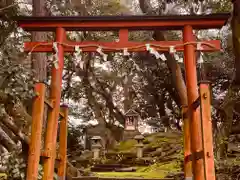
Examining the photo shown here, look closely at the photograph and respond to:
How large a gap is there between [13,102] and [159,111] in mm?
12825

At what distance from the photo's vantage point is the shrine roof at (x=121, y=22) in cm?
483

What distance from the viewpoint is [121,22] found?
16.1ft

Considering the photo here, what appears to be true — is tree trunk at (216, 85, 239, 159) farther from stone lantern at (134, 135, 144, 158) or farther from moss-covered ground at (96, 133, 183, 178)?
stone lantern at (134, 135, 144, 158)

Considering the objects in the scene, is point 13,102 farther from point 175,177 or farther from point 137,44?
point 175,177

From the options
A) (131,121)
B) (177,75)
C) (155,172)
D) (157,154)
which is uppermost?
(177,75)

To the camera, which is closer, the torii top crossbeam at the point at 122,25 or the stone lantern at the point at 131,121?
the torii top crossbeam at the point at 122,25

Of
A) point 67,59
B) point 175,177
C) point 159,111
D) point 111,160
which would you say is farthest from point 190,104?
point 159,111

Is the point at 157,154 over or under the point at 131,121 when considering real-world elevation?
under

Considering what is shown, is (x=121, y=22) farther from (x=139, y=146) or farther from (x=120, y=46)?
(x=139, y=146)

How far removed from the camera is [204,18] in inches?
189

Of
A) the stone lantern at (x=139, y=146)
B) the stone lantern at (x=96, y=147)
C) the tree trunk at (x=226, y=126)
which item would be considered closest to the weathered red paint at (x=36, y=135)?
the tree trunk at (x=226, y=126)

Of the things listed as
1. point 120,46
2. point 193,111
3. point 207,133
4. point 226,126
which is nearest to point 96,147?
point 226,126

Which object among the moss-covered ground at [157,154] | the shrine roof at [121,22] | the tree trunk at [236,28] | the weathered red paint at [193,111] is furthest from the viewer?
the moss-covered ground at [157,154]

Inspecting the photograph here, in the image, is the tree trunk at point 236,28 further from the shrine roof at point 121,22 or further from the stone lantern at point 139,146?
the stone lantern at point 139,146
